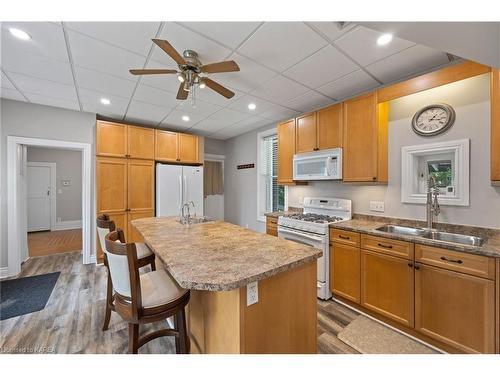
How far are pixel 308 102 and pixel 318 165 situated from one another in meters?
0.99

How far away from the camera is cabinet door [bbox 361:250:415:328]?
6.07ft

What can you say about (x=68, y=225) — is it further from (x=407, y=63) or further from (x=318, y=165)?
(x=407, y=63)

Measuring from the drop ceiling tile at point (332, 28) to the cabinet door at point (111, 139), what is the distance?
3.42 metres

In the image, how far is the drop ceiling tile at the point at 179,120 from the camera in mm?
3620

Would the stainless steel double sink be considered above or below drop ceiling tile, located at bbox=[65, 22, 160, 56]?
below

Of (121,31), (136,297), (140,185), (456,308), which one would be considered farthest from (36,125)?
(456,308)

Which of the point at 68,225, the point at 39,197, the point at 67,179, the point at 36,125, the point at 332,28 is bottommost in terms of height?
the point at 68,225

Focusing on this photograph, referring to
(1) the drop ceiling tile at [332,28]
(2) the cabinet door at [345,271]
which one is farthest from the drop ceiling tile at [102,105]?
(2) the cabinet door at [345,271]

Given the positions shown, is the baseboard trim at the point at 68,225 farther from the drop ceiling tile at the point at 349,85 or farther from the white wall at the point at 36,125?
the drop ceiling tile at the point at 349,85

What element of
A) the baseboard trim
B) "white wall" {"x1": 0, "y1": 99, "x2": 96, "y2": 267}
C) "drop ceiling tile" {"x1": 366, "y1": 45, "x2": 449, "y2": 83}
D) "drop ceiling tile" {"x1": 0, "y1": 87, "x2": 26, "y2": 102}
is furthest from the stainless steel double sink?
the baseboard trim

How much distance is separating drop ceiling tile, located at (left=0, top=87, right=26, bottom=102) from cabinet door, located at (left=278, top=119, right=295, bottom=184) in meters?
3.79

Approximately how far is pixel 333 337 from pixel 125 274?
71.9 inches

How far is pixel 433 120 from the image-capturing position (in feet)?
7.20

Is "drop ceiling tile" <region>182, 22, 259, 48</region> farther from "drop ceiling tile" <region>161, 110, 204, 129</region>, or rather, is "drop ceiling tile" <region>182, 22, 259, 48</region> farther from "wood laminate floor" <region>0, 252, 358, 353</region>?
"wood laminate floor" <region>0, 252, 358, 353</region>
